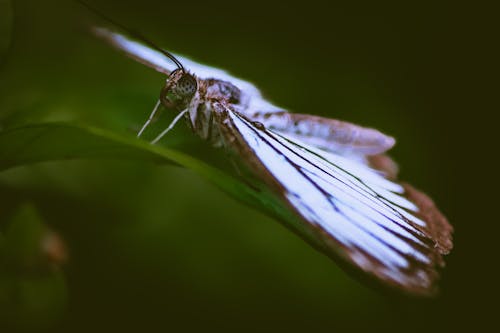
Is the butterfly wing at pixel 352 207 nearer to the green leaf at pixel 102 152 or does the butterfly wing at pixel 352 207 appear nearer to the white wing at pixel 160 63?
the green leaf at pixel 102 152

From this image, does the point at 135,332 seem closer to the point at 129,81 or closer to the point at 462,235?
the point at 129,81

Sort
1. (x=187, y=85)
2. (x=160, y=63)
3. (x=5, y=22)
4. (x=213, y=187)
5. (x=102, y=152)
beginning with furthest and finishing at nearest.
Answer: (x=213, y=187)
(x=160, y=63)
(x=187, y=85)
(x=102, y=152)
(x=5, y=22)

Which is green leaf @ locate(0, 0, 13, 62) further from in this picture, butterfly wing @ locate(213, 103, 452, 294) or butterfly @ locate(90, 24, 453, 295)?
butterfly wing @ locate(213, 103, 452, 294)

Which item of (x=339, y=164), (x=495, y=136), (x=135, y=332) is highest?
(x=495, y=136)

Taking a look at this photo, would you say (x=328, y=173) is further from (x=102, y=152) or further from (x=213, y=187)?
(x=213, y=187)

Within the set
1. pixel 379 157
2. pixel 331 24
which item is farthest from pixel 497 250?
pixel 331 24

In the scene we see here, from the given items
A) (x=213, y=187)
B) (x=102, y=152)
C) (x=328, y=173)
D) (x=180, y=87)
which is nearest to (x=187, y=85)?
(x=180, y=87)

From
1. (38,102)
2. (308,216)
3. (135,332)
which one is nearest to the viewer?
(308,216)

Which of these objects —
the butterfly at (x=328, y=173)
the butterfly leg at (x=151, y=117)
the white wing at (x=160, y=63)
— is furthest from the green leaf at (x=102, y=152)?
the white wing at (x=160, y=63)
